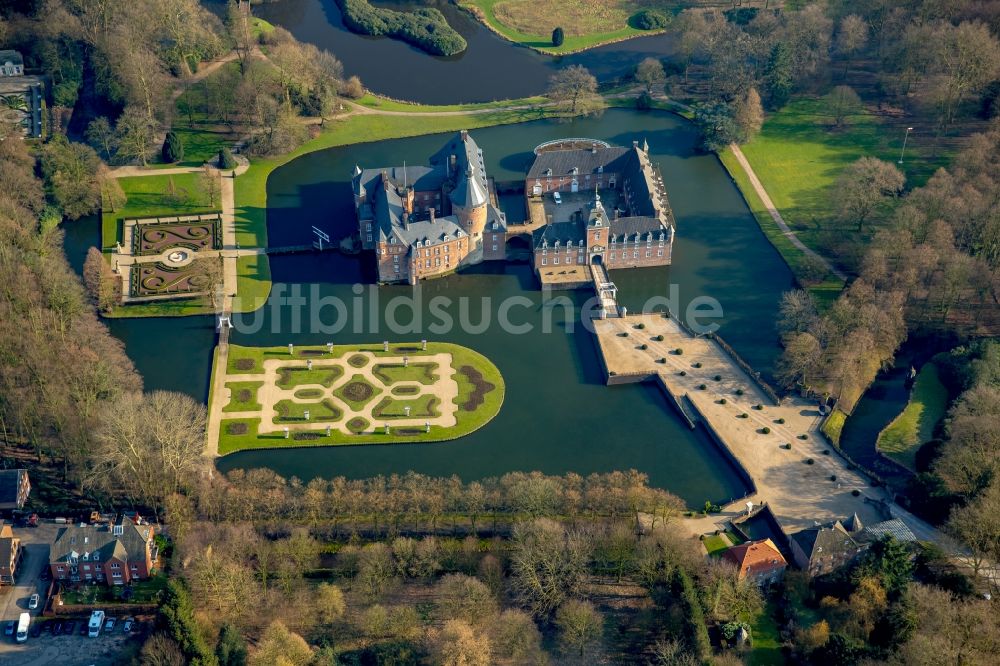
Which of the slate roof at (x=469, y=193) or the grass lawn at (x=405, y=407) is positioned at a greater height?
the slate roof at (x=469, y=193)

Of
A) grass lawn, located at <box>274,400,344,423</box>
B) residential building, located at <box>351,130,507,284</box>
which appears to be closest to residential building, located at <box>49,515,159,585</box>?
grass lawn, located at <box>274,400,344,423</box>

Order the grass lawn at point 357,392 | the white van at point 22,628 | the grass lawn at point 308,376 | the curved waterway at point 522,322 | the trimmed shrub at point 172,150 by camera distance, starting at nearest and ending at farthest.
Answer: the white van at point 22,628 → the curved waterway at point 522,322 → the grass lawn at point 357,392 → the grass lawn at point 308,376 → the trimmed shrub at point 172,150

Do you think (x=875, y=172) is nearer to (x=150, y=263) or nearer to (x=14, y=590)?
(x=150, y=263)

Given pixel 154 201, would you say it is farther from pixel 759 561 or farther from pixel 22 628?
pixel 759 561

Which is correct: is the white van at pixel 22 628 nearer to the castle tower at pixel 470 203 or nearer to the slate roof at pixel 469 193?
the castle tower at pixel 470 203

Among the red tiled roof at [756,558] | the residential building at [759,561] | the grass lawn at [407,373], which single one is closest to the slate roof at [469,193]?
the grass lawn at [407,373]

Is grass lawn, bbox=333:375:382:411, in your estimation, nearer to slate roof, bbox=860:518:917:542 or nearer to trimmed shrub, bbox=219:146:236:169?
trimmed shrub, bbox=219:146:236:169

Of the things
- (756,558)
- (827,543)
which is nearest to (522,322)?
(756,558)
